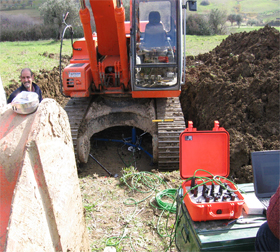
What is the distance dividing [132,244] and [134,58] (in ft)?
10.3

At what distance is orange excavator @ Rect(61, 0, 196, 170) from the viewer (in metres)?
4.75

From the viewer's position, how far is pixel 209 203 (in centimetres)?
208

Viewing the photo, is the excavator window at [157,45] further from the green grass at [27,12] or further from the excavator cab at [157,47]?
the green grass at [27,12]

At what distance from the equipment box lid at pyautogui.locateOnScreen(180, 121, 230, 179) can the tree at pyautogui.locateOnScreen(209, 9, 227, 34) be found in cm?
2126

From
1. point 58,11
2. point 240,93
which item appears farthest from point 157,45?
point 58,11

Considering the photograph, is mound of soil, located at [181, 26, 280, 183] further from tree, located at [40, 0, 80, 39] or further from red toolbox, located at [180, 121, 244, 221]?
tree, located at [40, 0, 80, 39]

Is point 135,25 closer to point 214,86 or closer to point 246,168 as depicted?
point 214,86

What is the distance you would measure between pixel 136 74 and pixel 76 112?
5.00 ft

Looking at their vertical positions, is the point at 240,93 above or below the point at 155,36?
below

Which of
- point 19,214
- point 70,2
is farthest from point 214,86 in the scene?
point 70,2

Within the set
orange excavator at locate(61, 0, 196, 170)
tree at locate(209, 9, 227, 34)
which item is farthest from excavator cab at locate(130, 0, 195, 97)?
tree at locate(209, 9, 227, 34)

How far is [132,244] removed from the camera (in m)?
2.90

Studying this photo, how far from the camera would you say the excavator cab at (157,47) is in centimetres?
476

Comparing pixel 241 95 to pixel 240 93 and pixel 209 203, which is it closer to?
pixel 240 93
